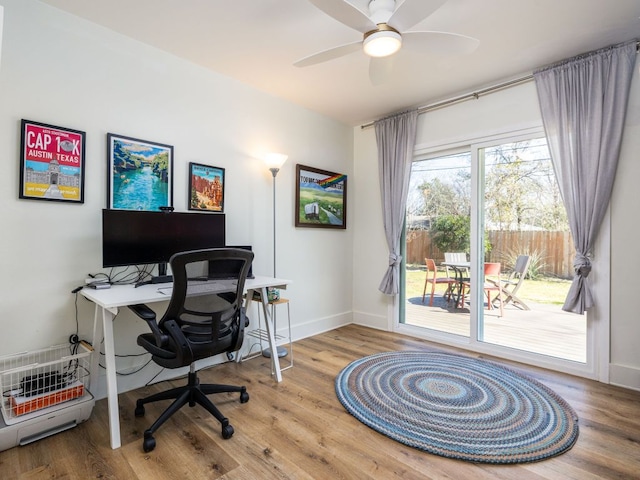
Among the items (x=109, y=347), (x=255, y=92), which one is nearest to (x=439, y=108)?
(x=255, y=92)

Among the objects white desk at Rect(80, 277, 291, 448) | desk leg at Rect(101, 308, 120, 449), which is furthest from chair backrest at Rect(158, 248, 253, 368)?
A: desk leg at Rect(101, 308, 120, 449)

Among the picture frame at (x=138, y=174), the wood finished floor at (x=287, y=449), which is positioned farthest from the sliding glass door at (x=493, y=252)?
the picture frame at (x=138, y=174)

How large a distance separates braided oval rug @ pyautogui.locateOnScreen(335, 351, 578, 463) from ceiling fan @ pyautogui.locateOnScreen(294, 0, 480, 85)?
2241mm

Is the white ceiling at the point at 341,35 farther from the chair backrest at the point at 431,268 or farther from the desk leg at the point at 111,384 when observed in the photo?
the desk leg at the point at 111,384

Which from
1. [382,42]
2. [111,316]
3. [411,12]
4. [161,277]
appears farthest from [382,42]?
[111,316]

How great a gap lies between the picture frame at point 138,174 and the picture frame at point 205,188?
0.17 m

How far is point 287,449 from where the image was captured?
1.75m

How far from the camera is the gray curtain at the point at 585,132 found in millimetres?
2469

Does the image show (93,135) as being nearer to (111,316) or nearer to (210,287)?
(111,316)

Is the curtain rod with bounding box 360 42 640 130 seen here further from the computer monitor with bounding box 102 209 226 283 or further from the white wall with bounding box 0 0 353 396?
the computer monitor with bounding box 102 209 226 283

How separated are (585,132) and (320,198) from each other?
8.08 feet

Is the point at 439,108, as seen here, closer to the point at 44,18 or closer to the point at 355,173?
the point at 355,173

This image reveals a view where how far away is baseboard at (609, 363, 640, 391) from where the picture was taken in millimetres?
2436

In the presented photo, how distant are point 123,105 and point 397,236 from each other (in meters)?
2.88
